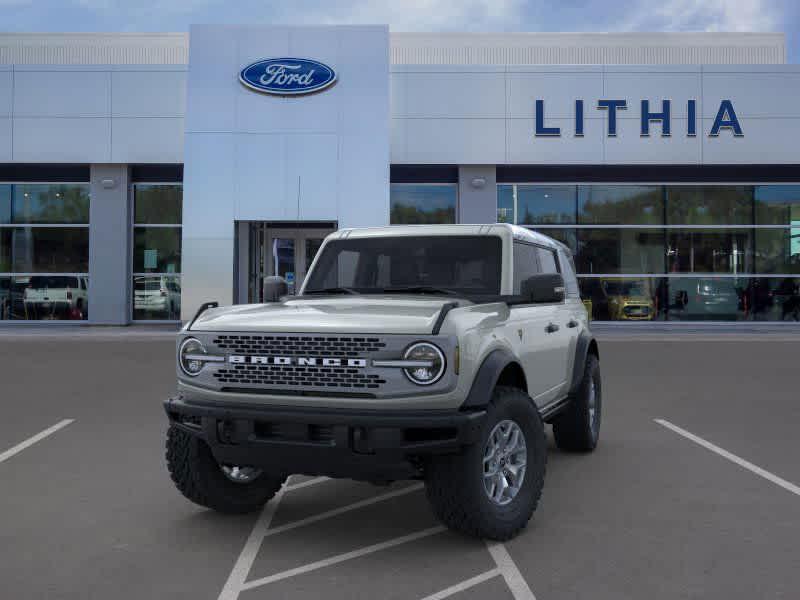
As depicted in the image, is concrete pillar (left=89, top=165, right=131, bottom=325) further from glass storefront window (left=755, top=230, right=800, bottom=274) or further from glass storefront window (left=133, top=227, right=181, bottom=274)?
glass storefront window (left=755, top=230, right=800, bottom=274)

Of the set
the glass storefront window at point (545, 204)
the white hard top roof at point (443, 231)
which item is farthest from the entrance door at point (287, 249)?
the white hard top roof at point (443, 231)

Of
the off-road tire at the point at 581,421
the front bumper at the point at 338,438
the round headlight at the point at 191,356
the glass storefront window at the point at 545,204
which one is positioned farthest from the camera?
the glass storefront window at the point at 545,204

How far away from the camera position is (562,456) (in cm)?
695

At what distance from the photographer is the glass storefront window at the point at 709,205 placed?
79.6 ft

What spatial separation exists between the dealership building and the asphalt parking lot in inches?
542

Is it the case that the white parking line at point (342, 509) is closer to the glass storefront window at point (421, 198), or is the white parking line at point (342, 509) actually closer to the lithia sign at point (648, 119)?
the lithia sign at point (648, 119)

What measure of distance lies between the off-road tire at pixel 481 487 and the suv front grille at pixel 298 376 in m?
0.56

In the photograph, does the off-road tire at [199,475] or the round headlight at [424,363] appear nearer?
the round headlight at [424,363]

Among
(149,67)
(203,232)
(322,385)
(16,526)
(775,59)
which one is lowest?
(16,526)

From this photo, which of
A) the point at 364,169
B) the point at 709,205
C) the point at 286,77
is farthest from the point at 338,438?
the point at 709,205

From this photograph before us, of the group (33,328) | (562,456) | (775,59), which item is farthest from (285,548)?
(775,59)

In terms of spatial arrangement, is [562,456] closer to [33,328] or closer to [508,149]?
[508,149]

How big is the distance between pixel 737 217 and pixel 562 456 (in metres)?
19.7

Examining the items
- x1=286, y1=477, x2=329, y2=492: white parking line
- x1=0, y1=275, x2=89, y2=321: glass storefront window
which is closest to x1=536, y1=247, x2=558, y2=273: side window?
x1=286, y1=477, x2=329, y2=492: white parking line
